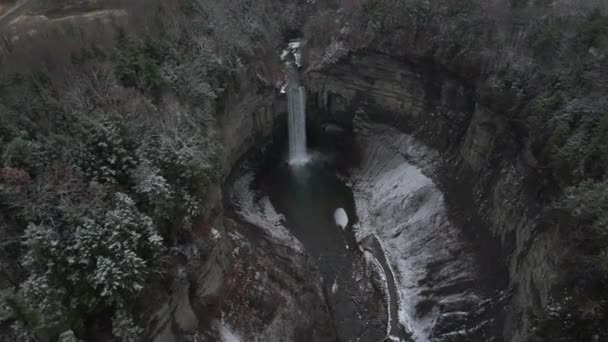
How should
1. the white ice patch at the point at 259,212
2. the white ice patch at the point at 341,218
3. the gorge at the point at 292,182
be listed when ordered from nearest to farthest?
the gorge at the point at 292,182 → the white ice patch at the point at 259,212 → the white ice patch at the point at 341,218

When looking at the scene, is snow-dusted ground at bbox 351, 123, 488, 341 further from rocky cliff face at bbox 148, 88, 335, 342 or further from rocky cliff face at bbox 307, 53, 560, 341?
rocky cliff face at bbox 148, 88, 335, 342

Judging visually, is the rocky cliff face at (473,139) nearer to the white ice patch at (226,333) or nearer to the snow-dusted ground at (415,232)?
the snow-dusted ground at (415,232)

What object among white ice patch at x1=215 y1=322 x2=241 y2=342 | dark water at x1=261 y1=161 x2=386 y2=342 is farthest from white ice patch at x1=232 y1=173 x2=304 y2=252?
white ice patch at x1=215 y1=322 x2=241 y2=342

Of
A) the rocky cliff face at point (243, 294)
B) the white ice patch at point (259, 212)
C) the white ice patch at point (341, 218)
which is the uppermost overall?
the rocky cliff face at point (243, 294)

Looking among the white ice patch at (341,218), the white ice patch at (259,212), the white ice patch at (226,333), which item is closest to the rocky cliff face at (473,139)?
the white ice patch at (341,218)

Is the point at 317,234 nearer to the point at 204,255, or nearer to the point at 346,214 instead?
the point at 346,214

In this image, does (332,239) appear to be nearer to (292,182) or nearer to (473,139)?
(292,182)

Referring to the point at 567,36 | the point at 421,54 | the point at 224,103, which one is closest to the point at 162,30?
the point at 224,103
